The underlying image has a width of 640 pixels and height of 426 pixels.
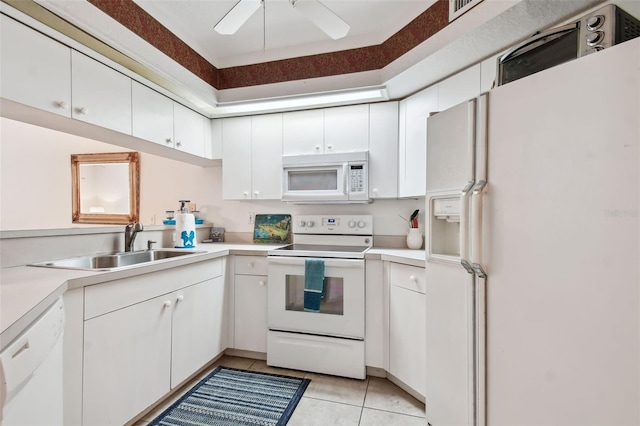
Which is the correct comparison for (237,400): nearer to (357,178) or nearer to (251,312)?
(251,312)

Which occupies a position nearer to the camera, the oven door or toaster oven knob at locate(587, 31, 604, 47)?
toaster oven knob at locate(587, 31, 604, 47)

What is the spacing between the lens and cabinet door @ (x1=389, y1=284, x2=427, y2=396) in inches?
72.7

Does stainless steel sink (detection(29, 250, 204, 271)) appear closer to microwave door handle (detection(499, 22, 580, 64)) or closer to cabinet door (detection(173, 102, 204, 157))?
cabinet door (detection(173, 102, 204, 157))

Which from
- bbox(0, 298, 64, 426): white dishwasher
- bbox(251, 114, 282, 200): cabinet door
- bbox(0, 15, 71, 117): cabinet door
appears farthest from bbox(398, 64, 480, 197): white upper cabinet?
bbox(0, 15, 71, 117): cabinet door

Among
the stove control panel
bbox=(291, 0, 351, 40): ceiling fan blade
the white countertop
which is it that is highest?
bbox=(291, 0, 351, 40): ceiling fan blade

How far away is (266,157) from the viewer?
2758mm

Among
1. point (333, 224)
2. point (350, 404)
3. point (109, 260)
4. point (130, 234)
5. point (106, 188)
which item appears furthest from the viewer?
point (106, 188)

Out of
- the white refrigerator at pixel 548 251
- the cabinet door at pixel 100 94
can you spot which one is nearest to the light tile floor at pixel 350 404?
the white refrigerator at pixel 548 251

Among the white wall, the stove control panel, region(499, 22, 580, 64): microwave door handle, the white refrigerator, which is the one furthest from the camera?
the white wall

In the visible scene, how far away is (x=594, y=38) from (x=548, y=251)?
2.44 ft

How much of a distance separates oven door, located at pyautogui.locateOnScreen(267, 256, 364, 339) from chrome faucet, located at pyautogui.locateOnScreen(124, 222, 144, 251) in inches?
38.3

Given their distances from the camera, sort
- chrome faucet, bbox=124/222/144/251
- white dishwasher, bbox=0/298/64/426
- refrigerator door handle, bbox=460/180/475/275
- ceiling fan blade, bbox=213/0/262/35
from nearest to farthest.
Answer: white dishwasher, bbox=0/298/64/426 → refrigerator door handle, bbox=460/180/475/275 → ceiling fan blade, bbox=213/0/262/35 → chrome faucet, bbox=124/222/144/251

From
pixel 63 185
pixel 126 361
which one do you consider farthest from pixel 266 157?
pixel 63 185

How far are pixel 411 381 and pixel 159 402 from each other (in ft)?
5.12
